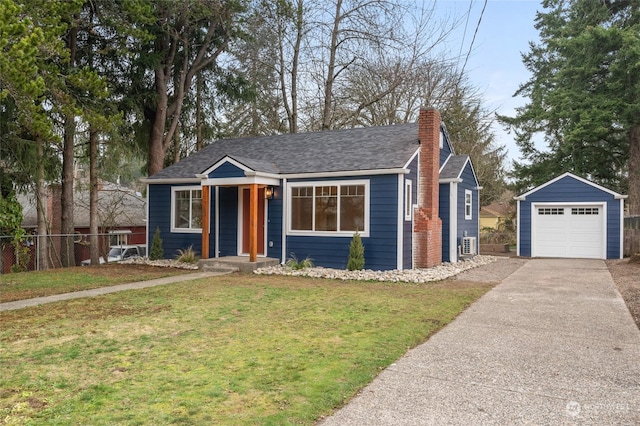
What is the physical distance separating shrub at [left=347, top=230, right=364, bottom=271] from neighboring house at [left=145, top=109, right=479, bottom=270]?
0.98 feet

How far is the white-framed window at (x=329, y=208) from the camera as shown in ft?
41.4

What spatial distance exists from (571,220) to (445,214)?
20.5 feet

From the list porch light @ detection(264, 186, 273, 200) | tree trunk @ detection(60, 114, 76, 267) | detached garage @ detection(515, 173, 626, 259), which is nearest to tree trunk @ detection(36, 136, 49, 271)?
tree trunk @ detection(60, 114, 76, 267)

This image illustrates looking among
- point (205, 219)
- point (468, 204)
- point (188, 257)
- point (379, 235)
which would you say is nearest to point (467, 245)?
point (468, 204)

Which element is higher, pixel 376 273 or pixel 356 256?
pixel 356 256

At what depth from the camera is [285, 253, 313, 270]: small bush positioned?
12.7m

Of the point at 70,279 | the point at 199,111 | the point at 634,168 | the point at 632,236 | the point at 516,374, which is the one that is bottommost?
the point at 70,279

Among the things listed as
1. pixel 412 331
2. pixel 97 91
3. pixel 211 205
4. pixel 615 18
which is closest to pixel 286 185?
pixel 211 205

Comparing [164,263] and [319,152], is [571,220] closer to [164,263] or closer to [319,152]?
[319,152]

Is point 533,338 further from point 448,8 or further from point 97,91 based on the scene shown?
point 448,8

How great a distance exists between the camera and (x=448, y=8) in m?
19.2

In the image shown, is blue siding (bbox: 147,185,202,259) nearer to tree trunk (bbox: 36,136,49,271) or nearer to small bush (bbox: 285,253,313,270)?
tree trunk (bbox: 36,136,49,271)

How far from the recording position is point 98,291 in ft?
30.7

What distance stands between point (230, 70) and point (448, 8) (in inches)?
379
